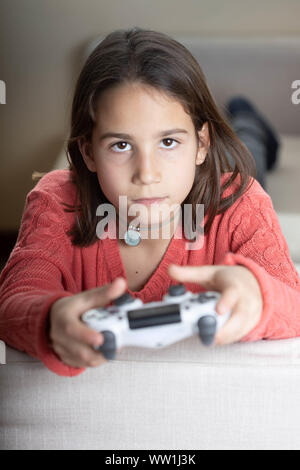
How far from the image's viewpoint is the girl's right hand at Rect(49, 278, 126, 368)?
311 millimetres

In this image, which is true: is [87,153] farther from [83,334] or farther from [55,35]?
[55,35]

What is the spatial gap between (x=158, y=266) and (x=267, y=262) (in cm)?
9

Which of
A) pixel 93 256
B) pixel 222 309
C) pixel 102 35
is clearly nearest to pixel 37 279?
pixel 93 256

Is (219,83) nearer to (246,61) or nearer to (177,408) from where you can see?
(246,61)

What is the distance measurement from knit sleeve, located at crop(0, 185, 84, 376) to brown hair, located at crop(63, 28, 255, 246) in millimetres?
23

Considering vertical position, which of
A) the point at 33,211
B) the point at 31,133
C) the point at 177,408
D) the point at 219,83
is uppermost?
the point at 219,83

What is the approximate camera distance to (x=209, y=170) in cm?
50

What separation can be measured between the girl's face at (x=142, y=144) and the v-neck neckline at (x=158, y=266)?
63 millimetres

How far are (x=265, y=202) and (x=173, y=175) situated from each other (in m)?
0.11

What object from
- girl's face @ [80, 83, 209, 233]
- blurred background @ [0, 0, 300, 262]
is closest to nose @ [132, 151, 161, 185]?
girl's face @ [80, 83, 209, 233]

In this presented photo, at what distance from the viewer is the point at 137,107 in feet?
1.30

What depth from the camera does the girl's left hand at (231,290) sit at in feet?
1.03

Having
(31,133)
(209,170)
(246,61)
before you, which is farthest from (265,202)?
(246,61)

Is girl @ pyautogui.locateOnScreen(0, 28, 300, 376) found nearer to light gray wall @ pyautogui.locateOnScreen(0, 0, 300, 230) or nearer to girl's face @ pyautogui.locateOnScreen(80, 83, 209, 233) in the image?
girl's face @ pyautogui.locateOnScreen(80, 83, 209, 233)
